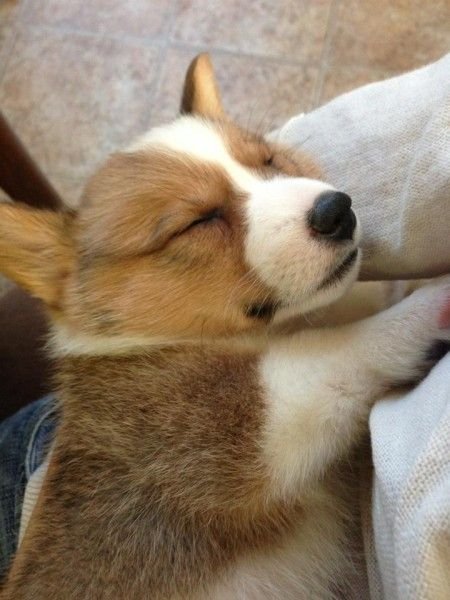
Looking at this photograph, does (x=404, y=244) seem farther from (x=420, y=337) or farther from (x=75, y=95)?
(x=75, y=95)

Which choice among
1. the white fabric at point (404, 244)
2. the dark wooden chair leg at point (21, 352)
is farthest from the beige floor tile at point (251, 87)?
the white fabric at point (404, 244)

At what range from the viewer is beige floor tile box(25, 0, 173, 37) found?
2781 mm

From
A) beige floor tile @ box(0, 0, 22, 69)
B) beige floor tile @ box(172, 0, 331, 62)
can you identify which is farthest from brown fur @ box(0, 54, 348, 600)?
beige floor tile @ box(0, 0, 22, 69)

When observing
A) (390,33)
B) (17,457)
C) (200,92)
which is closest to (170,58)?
(390,33)

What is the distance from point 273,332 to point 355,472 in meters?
0.28

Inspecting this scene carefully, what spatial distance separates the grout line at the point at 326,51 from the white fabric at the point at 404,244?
4.18 feet

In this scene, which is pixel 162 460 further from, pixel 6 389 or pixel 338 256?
pixel 6 389

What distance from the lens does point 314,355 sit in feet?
3.51

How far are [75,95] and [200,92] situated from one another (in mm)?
1389

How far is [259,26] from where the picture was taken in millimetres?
2689

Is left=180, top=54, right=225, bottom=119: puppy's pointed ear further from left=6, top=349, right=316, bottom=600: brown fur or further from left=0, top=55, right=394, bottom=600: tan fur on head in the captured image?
left=6, top=349, right=316, bottom=600: brown fur

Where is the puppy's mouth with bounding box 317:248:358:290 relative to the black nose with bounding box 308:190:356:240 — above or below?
below

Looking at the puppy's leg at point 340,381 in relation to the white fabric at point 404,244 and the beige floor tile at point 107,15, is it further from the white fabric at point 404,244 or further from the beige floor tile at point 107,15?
the beige floor tile at point 107,15

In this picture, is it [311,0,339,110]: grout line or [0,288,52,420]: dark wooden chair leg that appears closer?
[0,288,52,420]: dark wooden chair leg
